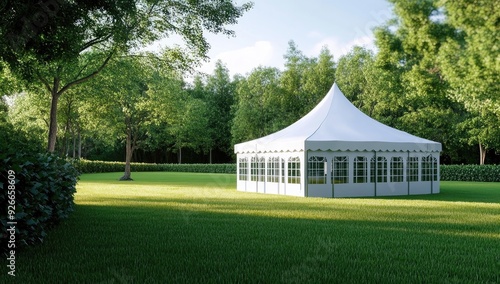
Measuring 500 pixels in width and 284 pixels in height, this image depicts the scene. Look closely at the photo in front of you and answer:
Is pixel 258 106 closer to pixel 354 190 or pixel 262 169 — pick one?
pixel 262 169

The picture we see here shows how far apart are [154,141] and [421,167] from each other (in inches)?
1939

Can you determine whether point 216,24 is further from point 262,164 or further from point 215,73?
point 215,73

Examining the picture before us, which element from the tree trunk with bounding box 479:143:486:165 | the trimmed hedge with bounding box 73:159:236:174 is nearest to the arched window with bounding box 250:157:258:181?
the trimmed hedge with bounding box 73:159:236:174

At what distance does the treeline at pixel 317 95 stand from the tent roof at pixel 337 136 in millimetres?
2116

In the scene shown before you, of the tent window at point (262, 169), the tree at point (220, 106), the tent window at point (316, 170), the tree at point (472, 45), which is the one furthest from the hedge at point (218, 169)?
the tree at point (472, 45)

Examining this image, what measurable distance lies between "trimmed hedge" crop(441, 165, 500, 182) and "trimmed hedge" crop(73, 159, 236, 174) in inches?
780

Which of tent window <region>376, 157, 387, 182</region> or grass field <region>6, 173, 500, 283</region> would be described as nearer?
grass field <region>6, 173, 500, 283</region>

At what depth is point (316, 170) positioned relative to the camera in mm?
18109

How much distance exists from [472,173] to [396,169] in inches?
723

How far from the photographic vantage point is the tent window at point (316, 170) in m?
18.0

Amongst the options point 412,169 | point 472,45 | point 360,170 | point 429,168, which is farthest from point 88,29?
point 429,168

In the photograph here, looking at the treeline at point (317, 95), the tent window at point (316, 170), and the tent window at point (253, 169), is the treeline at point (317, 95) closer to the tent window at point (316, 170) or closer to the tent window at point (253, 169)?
the tent window at point (316, 170)

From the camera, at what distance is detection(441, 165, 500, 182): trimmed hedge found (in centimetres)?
3391

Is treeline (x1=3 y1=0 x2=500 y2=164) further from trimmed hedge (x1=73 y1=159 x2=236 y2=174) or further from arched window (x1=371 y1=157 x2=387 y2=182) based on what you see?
arched window (x1=371 y1=157 x2=387 y2=182)
